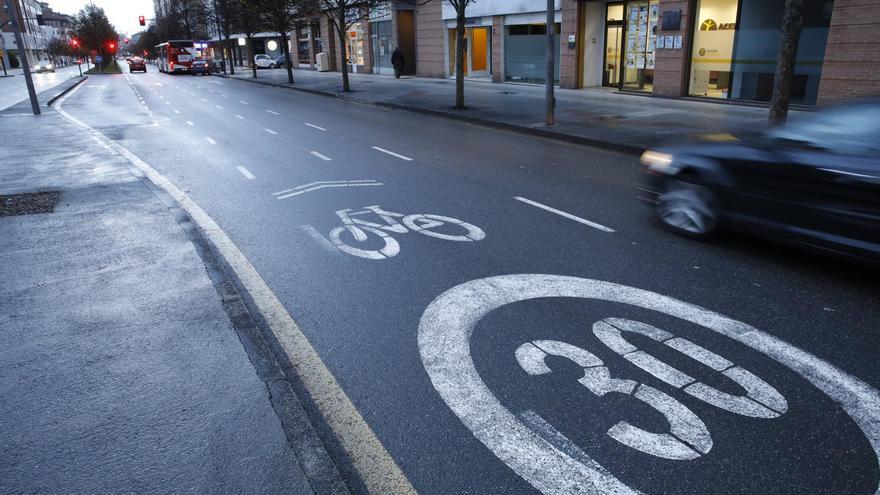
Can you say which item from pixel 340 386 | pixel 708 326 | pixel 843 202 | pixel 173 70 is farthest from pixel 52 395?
pixel 173 70

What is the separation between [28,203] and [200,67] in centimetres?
5708

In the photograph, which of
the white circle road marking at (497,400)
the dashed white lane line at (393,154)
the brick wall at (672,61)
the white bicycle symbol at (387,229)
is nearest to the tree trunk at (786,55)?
the dashed white lane line at (393,154)

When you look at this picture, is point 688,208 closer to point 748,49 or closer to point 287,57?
point 748,49

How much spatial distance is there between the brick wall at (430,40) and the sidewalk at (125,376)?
2911 centimetres

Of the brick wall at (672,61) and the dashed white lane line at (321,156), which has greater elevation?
the brick wall at (672,61)

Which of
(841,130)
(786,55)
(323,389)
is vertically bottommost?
(323,389)

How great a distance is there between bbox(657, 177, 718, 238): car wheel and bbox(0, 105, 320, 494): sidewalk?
491 centimetres

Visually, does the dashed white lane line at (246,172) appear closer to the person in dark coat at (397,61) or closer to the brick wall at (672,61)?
the brick wall at (672,61)

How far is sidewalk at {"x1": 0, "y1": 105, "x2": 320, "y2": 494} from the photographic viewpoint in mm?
3043

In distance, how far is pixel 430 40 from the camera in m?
34.9

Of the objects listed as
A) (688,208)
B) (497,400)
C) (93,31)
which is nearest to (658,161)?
(688,208)

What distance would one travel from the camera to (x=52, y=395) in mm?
3729

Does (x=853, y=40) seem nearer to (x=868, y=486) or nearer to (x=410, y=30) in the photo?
(x=868, y=486)

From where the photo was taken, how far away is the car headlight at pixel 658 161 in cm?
699
